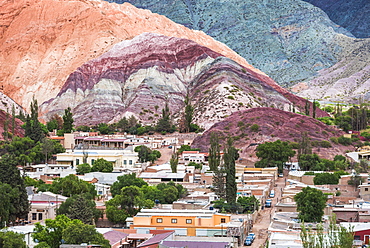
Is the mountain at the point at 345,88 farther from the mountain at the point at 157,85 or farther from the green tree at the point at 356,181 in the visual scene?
the green tree at the point at 356,181

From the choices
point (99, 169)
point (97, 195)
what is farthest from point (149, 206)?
point (99, 169)

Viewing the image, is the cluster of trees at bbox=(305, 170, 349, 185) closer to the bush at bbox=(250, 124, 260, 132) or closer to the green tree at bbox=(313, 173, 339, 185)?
the green tree at bbox=(313, 173, 339, 185)

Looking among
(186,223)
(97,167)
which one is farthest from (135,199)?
(97,167)

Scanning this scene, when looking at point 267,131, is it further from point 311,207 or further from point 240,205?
point 311,207

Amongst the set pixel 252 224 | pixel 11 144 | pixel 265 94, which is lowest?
pixel 252 224

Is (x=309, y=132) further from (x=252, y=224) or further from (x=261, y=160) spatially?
(x=252, y=224)

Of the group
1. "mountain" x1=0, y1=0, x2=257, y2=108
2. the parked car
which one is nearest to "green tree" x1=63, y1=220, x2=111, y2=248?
the parked car

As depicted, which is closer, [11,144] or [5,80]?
[11,144]
